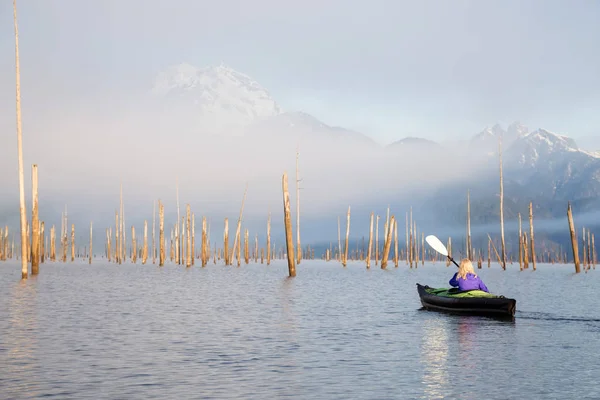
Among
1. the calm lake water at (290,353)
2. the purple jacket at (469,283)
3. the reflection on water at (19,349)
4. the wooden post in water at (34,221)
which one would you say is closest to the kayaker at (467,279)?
the purple jacket at (469,283)

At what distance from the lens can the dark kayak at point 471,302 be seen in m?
25.8

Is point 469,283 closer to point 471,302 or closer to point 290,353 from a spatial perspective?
point 471,302

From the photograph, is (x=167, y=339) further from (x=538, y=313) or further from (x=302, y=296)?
(x=302, y=296)

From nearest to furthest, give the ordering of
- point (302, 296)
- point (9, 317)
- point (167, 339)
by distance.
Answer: point (167, 339) → point (9, 317) → point (302, 296)

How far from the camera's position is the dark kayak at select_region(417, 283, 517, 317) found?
25.8m

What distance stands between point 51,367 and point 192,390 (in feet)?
12.7

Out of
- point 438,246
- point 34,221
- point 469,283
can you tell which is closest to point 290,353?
point 469,283

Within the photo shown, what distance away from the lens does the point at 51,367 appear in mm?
15117

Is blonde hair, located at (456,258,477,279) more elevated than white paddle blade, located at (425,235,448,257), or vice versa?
white paddle blade, located at (425,235,448,257)

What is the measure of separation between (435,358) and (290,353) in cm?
340

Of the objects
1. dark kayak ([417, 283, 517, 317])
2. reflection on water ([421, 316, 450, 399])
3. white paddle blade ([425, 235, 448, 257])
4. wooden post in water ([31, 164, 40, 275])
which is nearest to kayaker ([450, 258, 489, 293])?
dark kayak ([417, 283, 517, 317])

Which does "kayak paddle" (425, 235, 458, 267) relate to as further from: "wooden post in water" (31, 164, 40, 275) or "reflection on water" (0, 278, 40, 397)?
"wooden post in water" (31, 164, 40, 275)

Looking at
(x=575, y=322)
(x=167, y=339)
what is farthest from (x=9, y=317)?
(x=575, y=322)

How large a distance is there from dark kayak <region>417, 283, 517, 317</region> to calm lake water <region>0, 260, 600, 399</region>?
63cm
